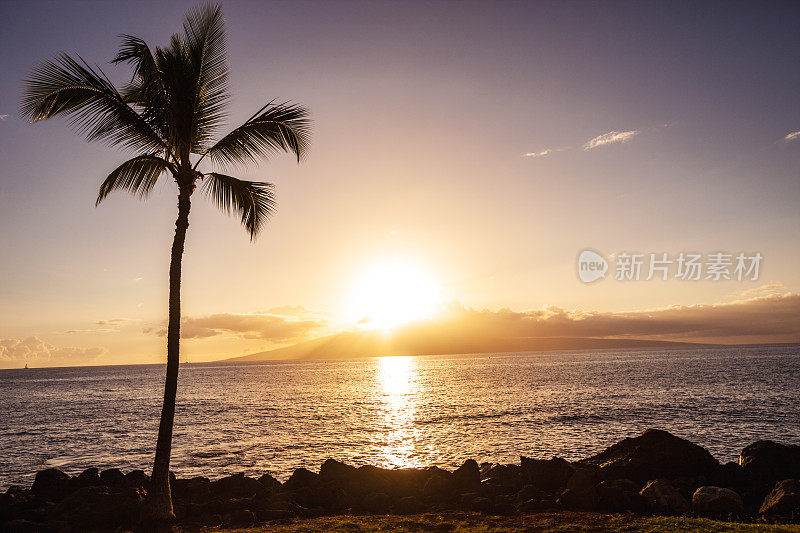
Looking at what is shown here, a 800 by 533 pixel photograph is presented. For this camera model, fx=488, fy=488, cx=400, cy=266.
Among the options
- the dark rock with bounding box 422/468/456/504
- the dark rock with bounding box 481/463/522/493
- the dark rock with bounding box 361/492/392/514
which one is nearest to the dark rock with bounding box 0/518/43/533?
the dark rock with bounding box 361/492/392/514

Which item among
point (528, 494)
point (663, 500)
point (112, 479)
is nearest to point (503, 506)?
point (528, 494)

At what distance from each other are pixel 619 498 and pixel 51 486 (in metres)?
23.0

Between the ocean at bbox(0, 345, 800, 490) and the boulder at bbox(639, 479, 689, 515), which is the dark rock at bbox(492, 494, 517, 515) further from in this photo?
the ocean at bbox(0, 345, 800, 490)

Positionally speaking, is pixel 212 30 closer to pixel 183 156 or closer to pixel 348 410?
pixel 183 156

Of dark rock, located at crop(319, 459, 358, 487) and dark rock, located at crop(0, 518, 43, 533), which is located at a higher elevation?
dark rock, located at crop(0, 518, 43, 533)

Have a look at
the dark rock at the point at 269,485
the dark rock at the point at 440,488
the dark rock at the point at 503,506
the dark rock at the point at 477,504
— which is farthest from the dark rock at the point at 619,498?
the dark rock at the point at 269,485

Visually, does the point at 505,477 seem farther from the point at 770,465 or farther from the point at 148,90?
the point at 148,90

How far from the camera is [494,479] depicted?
72.1ft

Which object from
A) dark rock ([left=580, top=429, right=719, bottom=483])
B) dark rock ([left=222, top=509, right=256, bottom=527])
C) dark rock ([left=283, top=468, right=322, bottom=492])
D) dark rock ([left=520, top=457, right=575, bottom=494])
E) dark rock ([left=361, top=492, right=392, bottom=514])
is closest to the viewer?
dark rock ([left=222, top=509, right=256, bottom=527])

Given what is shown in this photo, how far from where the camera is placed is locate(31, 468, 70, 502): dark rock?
65.0 ft

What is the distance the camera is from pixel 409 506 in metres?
17.5

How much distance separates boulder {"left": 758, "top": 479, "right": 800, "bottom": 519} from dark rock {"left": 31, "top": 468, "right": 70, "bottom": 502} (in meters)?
25.8

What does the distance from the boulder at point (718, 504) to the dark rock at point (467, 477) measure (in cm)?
807

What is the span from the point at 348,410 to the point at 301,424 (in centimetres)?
1453
